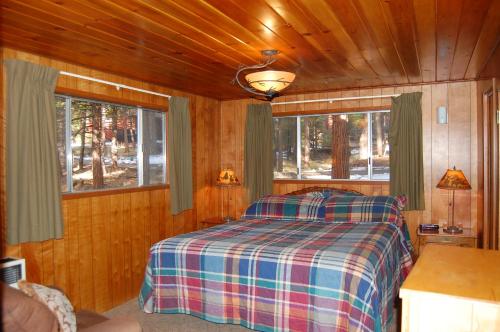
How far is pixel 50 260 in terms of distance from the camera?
10.4 ft

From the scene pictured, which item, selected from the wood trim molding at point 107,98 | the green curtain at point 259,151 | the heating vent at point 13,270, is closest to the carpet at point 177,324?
the heating vent at point 13,270

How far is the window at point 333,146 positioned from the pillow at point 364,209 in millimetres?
640

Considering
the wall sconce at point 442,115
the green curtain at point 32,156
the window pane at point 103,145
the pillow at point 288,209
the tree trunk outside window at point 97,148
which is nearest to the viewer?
the green curtain at point 32,156

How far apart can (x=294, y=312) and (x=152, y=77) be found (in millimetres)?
2591

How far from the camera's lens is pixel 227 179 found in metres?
4.96

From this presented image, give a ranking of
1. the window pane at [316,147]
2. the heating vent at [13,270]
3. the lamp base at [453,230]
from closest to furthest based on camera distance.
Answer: the heating vent at [13,270] → the lamp base at [453,230] → the window pane at [316,147]

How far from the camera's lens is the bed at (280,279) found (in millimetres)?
2439

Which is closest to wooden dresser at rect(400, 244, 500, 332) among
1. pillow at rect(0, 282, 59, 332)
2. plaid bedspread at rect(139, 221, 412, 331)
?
plaid bedspread at rect(139, 221, 412, 331)

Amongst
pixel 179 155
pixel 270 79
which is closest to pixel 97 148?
pixel 179 155

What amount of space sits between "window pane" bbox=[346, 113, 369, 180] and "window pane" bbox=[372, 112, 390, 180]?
3.5 inches

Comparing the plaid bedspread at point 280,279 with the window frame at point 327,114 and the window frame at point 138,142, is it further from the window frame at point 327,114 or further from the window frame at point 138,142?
the window frame at point 327,114

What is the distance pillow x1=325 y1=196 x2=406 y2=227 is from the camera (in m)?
3.85

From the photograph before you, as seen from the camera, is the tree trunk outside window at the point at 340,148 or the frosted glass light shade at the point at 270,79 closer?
the frosted glass light shade at the point at 270,79

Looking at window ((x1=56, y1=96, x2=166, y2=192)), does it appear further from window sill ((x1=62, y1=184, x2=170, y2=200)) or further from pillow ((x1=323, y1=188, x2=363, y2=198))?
pillow ((x1=323, y1=188, x2=363, y2=198))
